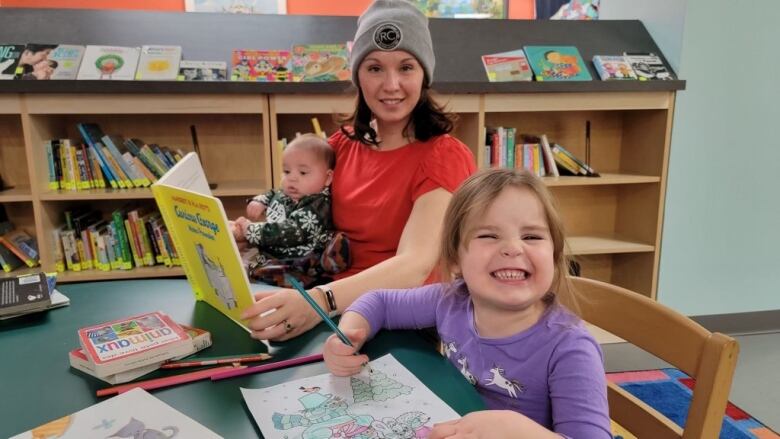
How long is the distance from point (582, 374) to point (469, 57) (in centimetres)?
213

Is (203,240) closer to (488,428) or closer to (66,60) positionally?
(488,428)

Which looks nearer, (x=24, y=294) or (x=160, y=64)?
(x=24, y=294)

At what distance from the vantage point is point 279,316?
3.26ft

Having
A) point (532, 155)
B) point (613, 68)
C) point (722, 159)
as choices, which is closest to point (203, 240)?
point (532, 155)

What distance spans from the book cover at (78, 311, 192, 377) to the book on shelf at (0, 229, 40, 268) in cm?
182

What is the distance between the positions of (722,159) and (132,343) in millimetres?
2886

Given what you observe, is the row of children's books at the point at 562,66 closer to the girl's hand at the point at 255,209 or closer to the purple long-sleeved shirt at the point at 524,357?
the girl's hand at the point at 255,209

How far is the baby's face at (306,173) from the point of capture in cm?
160

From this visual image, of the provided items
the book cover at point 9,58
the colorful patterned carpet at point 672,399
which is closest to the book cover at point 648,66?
the colorful patterned carpet at point 672,399

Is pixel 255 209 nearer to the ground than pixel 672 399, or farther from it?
farther from it

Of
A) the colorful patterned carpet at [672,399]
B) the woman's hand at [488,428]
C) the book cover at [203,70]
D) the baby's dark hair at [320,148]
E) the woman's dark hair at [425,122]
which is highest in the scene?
the book cover at [203,70]

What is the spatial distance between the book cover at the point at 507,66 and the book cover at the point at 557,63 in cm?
4

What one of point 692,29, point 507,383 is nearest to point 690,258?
point 692,29

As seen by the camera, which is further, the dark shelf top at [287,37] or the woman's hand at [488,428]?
the dark shelf top at [287,37]
